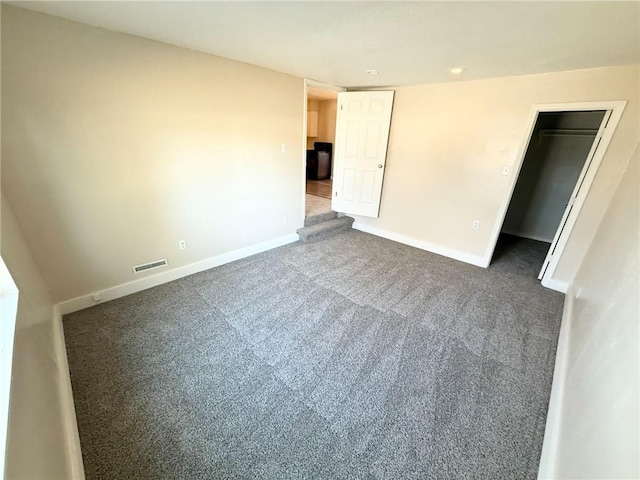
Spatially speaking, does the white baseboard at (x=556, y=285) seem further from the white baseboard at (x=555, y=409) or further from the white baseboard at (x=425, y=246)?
the white baseboard at (x=555, y=409)

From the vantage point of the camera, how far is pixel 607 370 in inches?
41.2

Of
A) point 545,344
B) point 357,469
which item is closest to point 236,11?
point 357,469

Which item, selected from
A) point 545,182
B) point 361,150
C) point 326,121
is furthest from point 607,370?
point 326,121

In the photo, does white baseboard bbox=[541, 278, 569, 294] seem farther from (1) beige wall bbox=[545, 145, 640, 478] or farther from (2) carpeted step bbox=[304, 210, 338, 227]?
(2) carpeted step bbox=[304, 210, 338, 227]

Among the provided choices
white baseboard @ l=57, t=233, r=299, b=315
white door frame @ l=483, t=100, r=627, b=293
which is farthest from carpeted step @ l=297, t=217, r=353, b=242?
white door frame @ l=483, t=100, r=627, b=293

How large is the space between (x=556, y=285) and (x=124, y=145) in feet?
15.2

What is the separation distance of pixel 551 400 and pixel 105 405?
108 inches

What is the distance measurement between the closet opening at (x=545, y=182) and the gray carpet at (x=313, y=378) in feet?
4.35

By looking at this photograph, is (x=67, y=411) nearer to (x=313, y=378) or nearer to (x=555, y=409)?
(x=313, y=378)

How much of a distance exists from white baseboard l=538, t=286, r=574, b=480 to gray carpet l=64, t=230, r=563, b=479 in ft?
0.15

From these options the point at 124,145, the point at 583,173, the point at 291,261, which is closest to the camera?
the point at 124,145

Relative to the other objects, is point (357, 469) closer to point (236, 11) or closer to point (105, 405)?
point (105, 405)

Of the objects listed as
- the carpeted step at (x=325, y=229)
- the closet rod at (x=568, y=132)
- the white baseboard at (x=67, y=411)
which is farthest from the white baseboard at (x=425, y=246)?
the white baseboard at (x=67, y=411)

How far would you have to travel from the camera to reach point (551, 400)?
61.4 inches
